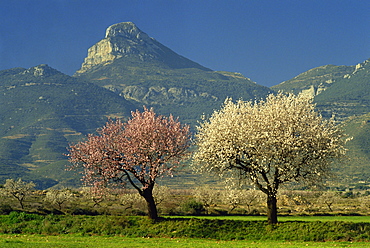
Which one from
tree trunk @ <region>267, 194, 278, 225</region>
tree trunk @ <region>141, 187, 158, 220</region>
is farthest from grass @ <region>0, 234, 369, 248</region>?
tree trunk @ <region>141, 187, 158, 220</region>

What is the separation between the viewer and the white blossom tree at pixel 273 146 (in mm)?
44562

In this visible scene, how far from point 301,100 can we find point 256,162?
27.9 ft

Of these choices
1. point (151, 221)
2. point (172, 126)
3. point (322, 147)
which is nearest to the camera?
point (322, 147)

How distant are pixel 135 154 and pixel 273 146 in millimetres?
14817

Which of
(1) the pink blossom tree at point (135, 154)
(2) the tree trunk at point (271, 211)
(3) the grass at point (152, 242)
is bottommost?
(3) the grass at point (152, 242)

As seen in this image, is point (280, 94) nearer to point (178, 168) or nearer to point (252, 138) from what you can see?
point (252, 138)

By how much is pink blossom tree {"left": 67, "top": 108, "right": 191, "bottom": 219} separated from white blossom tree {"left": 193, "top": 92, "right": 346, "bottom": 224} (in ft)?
11.9

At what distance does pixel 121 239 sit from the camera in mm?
42750

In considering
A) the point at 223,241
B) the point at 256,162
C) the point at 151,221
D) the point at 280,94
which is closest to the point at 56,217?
the point at 151,221

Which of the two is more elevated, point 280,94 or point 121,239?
point 280,94

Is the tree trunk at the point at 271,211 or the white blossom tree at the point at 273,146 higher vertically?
the white blossom tree at the point at 273,146

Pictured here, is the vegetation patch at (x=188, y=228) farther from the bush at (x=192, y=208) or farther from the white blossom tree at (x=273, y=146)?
the bush at (x=192, y=208)

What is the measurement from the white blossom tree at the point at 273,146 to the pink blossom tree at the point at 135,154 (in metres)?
3.64

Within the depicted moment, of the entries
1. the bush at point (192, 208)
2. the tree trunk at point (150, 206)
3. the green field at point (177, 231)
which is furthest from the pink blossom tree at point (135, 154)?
the bush at point (192, 208)
